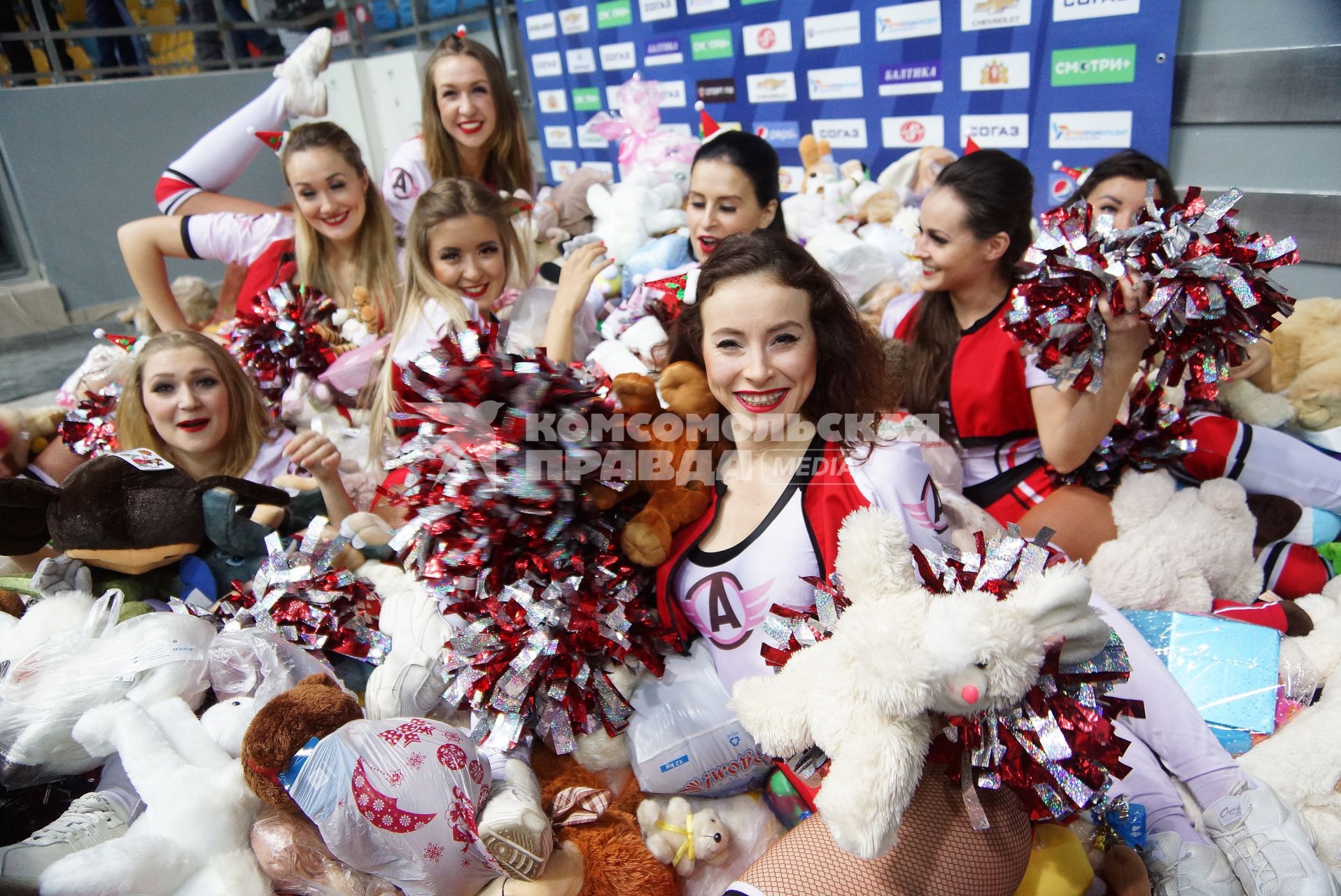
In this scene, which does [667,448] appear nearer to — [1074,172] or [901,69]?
[1074,172]

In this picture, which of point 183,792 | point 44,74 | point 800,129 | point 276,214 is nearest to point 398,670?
point 183,792

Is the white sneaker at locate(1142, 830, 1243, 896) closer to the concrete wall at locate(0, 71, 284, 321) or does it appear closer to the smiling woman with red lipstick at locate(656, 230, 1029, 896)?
the smiling woman with red lipstick at locate(656, 230, 1029, 896)

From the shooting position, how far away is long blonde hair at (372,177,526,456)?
2662mm

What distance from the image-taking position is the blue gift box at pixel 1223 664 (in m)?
1.73

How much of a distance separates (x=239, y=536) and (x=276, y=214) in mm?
2135

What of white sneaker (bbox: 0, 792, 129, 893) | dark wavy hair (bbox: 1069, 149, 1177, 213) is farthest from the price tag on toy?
dark wavy hair (bbox: 1069, 149, 1177, 213)

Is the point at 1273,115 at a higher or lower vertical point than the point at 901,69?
lower

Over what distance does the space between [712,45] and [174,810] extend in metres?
4.89

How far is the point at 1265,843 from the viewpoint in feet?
4.71

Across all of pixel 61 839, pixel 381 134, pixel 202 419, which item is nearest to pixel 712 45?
pixel 202 419

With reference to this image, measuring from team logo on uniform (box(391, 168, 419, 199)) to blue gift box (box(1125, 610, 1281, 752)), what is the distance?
123 inches

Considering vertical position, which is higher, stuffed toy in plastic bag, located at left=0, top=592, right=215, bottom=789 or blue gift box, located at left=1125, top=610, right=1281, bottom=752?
stuffed toy in plastic bag, located at left=0, top=592, right=215, bottom=789

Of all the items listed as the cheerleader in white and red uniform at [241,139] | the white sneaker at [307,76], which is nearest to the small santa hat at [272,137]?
the cheerleader in white and red uniform at [241,139]

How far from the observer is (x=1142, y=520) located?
2049mm
